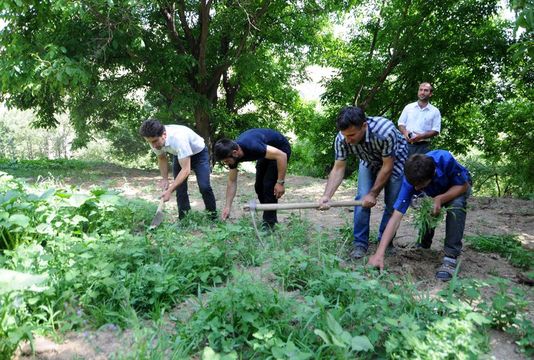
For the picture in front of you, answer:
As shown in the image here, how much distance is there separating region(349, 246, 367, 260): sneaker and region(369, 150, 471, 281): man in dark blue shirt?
1.35ft

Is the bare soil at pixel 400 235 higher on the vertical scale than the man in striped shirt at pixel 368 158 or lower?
lower

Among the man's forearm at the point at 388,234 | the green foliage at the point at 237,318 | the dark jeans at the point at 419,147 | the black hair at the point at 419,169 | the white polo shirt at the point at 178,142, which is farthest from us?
the dark jeans at the point at 419,147

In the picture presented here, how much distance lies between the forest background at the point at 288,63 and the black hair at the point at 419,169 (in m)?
5.96

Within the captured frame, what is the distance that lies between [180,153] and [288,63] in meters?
9.83

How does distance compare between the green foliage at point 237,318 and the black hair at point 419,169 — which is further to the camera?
the black hair at point 419,169

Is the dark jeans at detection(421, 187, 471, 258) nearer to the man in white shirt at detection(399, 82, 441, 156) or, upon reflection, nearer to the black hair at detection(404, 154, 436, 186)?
the black hair at detection(404, 154, 436, 186)

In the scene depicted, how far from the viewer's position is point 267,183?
438 centimetres

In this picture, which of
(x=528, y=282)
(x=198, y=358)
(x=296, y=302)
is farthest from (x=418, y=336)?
(x=528, y=282)

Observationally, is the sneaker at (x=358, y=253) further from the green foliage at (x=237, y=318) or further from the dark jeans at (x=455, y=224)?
the green foliage at (x=237, y=318)

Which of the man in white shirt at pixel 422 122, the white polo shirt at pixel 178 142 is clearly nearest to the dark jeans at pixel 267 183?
the white polo shirt at pixel 178 142

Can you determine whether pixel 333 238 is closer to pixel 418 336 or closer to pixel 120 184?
pixel 418 336

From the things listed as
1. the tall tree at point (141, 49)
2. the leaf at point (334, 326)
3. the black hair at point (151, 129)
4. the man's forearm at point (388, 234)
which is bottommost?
the leaf at point (334, 326)

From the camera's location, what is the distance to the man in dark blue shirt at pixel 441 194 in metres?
3.06

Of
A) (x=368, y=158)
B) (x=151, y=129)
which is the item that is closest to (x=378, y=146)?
(x=368, y=158)
